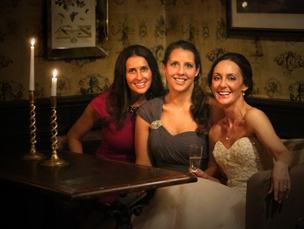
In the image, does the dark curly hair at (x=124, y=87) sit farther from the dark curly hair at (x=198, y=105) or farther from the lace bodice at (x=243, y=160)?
the lace bodice at (x=243, y=160)

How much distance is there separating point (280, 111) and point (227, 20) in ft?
2.72

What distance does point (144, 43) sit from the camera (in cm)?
427

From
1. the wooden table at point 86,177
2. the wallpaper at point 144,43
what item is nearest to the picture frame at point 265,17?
the wallpaper at point 144,43

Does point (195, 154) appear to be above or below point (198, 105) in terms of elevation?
below

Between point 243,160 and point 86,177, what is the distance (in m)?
0.95

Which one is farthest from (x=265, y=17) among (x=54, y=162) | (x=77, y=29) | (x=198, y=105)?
(x=54, y=162)

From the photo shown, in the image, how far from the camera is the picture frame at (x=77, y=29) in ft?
12.3

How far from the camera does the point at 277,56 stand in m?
3.54

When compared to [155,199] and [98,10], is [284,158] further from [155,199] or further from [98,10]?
[98,10]

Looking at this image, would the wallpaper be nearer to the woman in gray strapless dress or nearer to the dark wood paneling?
the dark wood paneling

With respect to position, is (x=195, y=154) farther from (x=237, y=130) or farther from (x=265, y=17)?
(x=265, y=17)

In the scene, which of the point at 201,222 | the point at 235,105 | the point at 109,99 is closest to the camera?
the point at 201,222

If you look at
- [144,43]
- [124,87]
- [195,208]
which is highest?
[144,43]

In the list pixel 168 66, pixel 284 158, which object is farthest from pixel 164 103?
pixel 284 158
